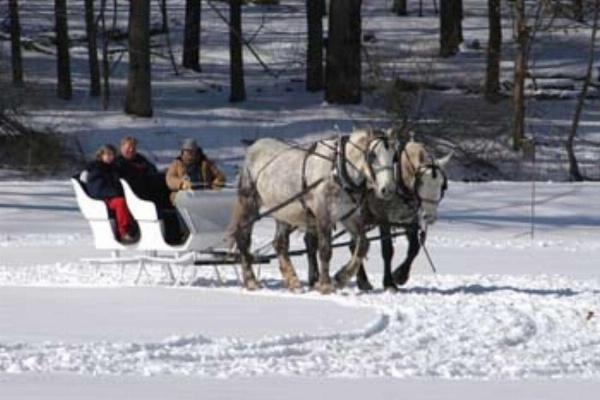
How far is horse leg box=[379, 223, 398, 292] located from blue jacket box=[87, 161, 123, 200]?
315 centimetres

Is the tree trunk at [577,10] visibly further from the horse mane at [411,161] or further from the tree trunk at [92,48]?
the horse mane at [411,161]

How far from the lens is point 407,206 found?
18.1 m

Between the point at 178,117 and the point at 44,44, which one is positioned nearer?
the point at 178,117

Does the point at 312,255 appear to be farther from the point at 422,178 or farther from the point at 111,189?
the point at 111,189

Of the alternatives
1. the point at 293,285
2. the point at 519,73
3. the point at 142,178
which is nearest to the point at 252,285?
the point at 293,285

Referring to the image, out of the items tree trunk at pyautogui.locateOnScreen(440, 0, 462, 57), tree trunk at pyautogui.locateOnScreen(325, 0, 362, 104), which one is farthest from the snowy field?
tree trunk at pyautogui.locateOnScreen(440, 0, 462, 57)

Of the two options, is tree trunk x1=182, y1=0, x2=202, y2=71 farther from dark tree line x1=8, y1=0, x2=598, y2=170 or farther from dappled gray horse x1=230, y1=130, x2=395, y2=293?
dappled gray horse x1=230, y1=130, x2=395, y2=293

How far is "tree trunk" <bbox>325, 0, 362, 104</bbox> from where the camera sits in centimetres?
4225

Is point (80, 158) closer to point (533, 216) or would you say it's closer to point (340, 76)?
point (340, 76)

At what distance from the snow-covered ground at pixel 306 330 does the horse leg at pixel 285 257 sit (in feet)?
0.79

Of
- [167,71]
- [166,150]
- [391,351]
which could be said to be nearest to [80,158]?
[166,150]

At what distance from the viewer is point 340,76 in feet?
141

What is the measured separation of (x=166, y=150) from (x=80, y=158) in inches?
75.8

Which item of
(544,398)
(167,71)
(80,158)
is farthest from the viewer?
(167,71)
